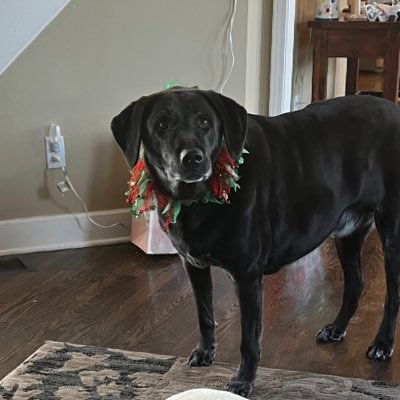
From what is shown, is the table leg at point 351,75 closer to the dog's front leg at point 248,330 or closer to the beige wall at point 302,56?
the beige wall at point 302,56

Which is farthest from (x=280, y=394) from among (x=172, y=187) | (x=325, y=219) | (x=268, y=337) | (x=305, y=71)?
(x=305, y=71)

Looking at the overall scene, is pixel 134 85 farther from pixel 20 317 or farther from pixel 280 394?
pixel 280 394

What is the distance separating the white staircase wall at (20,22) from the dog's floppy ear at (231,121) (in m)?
1.26

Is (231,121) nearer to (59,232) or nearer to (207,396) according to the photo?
(207,396)

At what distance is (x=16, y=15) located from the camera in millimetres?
2723

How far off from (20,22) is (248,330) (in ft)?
5.04

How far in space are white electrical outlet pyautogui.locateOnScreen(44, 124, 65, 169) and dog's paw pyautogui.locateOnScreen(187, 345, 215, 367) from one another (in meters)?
1.21

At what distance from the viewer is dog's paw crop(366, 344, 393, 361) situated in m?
2.13

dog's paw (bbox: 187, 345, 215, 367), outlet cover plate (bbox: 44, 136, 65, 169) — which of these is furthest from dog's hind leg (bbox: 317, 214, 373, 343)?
outlet cover plate (bbox: 44, 136, 65, 169)

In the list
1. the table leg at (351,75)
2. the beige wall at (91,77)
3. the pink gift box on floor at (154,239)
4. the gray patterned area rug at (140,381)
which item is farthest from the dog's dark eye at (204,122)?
the table leg at (351,75)

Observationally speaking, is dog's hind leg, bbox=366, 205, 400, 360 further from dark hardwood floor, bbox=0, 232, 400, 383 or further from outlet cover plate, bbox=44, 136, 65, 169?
outlet cover plate, bbox=44, 136, 65, 169

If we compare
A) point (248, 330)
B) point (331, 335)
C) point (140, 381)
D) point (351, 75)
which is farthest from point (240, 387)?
point (351, 75)

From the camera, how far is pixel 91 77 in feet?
9.72

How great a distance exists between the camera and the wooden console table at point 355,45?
3834 millimetres
